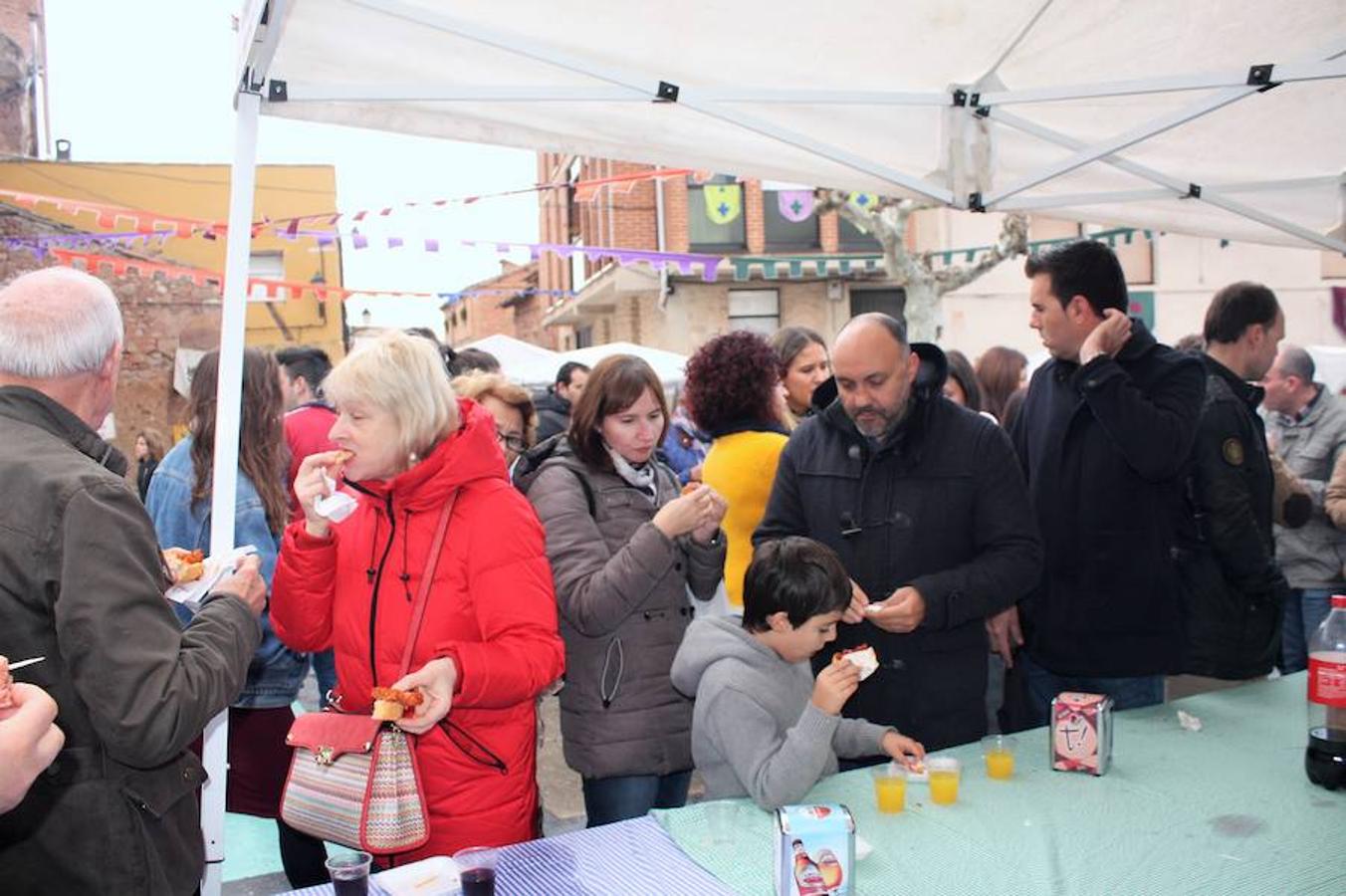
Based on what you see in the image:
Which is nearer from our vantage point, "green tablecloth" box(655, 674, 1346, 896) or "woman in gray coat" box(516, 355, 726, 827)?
"green tablecloth" box(655, 674, 1346, 896)

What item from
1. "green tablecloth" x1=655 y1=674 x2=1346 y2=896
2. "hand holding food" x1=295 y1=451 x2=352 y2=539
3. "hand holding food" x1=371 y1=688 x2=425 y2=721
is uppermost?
"hand holding food" x1=295 y1=451 x2=352 y2=539

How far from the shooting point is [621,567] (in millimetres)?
2688

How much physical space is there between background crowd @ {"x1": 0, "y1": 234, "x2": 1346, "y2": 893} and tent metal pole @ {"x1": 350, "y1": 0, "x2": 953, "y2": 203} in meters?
0.70

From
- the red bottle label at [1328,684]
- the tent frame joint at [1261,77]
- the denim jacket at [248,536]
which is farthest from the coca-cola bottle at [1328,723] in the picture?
the denim jacket at [248,536]

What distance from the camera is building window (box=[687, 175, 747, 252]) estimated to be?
63.2 ft

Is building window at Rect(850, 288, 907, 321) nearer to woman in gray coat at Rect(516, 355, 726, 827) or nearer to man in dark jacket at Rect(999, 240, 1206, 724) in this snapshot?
man in dark jacket at Rect(999, 240, 1206, 724)

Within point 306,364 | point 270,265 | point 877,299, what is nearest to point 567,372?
point 306,364

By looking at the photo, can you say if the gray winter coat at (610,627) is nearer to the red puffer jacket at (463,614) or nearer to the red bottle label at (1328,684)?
the red puffer jacket at (463,614)

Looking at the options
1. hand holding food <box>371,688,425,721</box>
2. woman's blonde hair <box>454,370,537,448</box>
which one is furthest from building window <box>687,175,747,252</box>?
hand holding food <box>371,688,425,721</box>

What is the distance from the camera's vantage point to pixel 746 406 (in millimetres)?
3715

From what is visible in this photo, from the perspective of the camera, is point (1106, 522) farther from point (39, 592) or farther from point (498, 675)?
point (39, 592)

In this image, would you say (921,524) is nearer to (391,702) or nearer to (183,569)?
(391,702)

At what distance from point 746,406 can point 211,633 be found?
2131 millimetres

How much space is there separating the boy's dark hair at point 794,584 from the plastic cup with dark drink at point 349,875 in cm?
108
